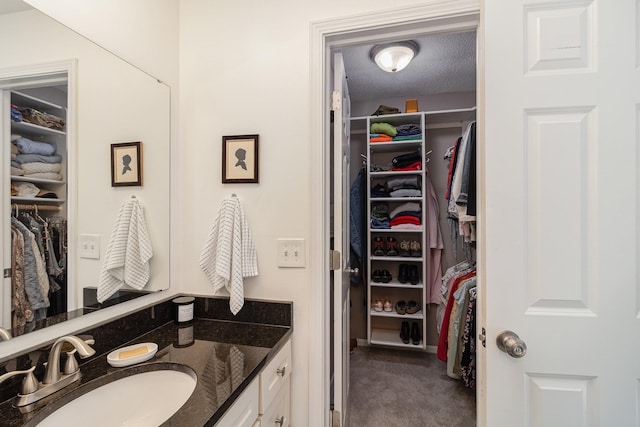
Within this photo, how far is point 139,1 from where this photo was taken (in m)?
1.14

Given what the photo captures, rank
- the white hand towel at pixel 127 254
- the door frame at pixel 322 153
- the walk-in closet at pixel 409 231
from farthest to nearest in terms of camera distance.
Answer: the walk-in closet at pixel 409 231, the door frame at pixel 322 153, the white hand towel at pixel 127 254

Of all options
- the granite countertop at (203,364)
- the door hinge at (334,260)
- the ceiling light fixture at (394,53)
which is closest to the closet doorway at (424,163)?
the ceiling light fixture at (394,53)

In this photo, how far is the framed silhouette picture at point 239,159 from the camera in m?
1.25

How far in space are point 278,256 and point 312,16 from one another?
3.47ft

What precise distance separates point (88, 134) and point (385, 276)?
7.94 ft

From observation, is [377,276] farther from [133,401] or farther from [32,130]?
[32,130]

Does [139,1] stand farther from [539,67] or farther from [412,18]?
[539,67]

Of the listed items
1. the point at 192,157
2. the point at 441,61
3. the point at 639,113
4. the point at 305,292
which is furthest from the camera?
the point at 441,61

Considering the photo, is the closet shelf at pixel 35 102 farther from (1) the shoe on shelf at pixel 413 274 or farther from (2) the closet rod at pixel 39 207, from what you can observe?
(1) the shoe on shelf at pixel 413 274

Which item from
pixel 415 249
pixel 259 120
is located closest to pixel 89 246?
pixel 259 120

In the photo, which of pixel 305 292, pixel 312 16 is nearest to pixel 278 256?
pixel 305 292

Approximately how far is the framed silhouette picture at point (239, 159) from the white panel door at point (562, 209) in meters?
0.89

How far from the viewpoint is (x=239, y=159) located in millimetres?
1266

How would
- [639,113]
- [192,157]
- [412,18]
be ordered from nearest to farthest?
[639,113], [412,18], [192,157]
